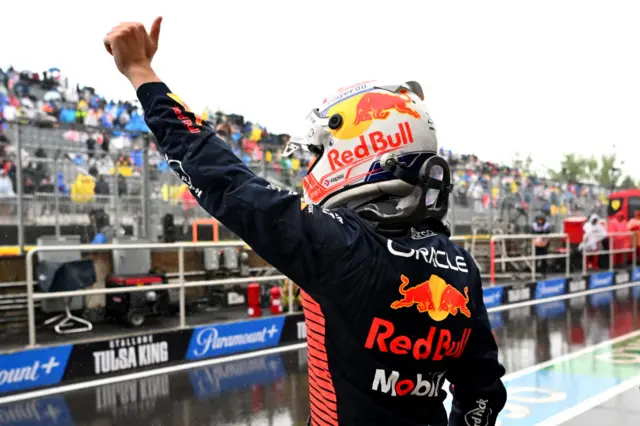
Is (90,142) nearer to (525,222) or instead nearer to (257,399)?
(257,399)

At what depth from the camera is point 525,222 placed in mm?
17078

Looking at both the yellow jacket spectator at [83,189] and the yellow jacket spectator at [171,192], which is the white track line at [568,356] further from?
the yellow jacket spectator at [83,189]

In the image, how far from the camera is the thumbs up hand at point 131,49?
4.32 ft

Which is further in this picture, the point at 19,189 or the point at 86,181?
the point at 86,181

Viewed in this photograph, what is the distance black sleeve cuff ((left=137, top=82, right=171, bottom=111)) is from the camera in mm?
1325

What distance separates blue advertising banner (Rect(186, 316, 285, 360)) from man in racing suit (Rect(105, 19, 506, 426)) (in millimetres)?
6335

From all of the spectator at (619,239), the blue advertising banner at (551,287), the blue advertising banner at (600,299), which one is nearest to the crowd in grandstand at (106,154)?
the spectator at (619,239)

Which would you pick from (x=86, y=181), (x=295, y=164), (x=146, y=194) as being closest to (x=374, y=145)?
(x=86, y=181)

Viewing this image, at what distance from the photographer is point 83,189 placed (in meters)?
8.45

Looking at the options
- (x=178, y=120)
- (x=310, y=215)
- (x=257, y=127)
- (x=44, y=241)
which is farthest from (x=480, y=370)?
(x=257, y=127)

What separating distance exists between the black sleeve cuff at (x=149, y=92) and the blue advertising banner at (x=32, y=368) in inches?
221

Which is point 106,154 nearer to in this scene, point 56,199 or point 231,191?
point 56,199

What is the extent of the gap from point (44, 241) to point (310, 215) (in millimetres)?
7529

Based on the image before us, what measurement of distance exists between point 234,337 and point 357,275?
6.95 m
